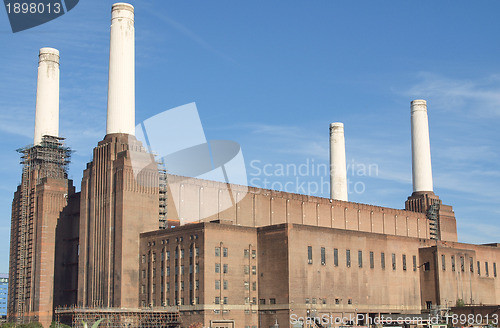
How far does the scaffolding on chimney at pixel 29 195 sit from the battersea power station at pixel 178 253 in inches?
7.6

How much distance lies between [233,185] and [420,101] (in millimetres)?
47878

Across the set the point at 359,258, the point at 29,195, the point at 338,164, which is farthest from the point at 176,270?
the point at 338,164

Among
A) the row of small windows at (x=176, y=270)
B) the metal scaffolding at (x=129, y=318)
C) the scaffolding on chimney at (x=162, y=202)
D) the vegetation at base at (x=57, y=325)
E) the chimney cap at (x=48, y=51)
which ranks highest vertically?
the chimney cap at (x=48, y=51)

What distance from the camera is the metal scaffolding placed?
92.8 metres

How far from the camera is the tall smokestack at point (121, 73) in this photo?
106 meters

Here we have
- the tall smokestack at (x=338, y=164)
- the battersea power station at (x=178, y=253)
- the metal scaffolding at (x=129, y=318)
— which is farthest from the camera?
the tall smokestack at (x=338, y=164)

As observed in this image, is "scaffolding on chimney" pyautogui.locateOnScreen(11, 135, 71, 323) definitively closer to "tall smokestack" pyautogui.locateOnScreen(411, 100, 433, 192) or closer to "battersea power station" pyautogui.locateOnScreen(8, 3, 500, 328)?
"battersea power station" pyautogui.locateOnScreen(8, 3, 500, 328)

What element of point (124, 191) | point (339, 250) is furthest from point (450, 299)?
point (124, 191)

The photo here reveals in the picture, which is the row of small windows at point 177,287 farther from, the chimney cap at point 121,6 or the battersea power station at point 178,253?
the chimney cap at point 121,6

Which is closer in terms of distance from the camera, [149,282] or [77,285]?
[149,282]

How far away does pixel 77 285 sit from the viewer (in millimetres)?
108125

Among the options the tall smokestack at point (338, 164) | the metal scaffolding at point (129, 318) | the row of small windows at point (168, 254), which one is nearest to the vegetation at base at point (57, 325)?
the metal scaffolding at point (129, 318)

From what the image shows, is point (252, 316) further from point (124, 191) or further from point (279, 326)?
point (124, 191)

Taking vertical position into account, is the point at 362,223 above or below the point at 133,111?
below
